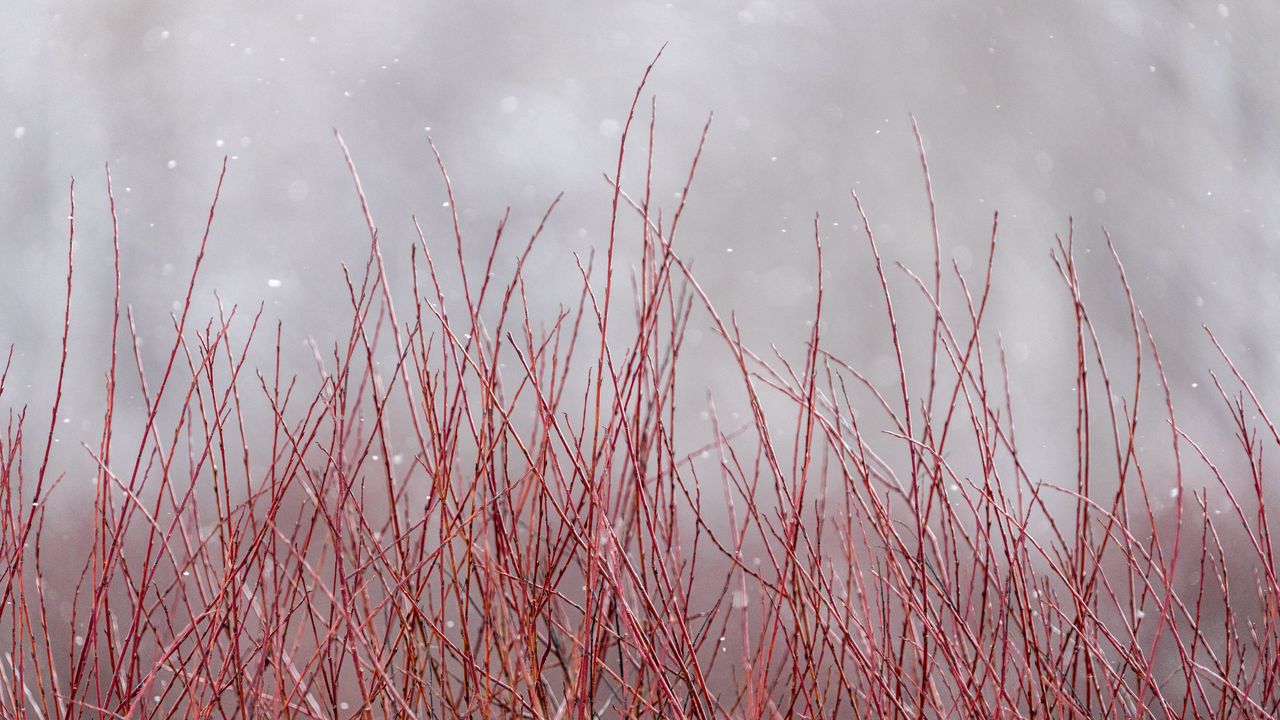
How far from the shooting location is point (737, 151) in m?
8.36

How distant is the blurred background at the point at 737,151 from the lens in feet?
24.4

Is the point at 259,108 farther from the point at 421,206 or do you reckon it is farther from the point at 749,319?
the point at 749,319

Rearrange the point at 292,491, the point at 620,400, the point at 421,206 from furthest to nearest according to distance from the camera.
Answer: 1. the point at 421,206
2. the point at 292,491
3. the point at 620,400

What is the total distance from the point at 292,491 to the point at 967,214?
6358mm

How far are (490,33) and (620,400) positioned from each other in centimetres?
787

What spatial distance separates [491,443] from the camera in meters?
0.72

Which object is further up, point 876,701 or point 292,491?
point 292,491

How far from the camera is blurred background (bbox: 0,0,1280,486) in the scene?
7441mm

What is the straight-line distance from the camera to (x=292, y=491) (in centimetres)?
521

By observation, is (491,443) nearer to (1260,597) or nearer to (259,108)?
(1260,597)

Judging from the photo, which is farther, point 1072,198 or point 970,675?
point 1072,198

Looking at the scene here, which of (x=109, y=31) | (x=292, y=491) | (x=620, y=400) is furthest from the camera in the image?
(x=109, y=31)

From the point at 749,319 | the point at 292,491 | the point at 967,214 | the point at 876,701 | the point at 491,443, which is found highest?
the point at 967,214

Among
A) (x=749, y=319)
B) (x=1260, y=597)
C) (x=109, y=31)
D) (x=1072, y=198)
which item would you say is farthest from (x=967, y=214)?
(x=1260, y=597)
